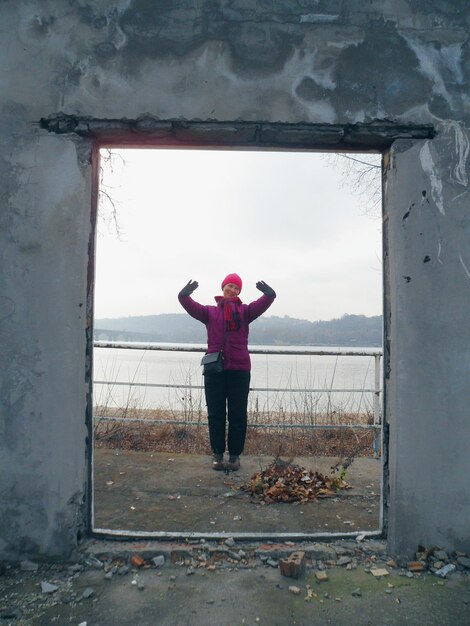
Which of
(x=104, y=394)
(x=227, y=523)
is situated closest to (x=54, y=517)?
(x=227, y=523)

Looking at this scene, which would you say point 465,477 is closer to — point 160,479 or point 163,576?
point 163,576

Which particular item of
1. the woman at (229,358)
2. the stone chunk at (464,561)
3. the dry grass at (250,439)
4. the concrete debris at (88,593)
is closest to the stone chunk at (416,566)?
the stone chunk at (464,561)

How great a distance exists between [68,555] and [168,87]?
118 inches

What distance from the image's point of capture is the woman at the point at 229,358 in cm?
440

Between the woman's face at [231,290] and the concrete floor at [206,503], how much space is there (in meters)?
1.76

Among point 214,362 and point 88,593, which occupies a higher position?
point 214,362

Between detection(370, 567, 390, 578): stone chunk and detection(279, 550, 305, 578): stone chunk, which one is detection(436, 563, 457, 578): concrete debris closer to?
detection(370, 567, 390, 578): stone chunk

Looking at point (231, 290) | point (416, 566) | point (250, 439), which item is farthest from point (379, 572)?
point (250, 439)

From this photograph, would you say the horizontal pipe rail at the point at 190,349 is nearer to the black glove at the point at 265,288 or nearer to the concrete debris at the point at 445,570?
the black glove at the point at 265,288

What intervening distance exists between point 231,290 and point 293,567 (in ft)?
8.50

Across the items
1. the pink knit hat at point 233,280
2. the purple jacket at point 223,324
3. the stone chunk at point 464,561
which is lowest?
the stone chunk at point 464,561

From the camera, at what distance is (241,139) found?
9.81 ft

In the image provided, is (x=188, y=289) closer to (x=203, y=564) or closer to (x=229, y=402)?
(x=229, y=402)

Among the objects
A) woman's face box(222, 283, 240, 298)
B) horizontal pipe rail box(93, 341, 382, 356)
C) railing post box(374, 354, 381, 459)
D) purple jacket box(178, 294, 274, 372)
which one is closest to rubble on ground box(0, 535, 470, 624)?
purple jacket box(178, 294, 274, 372)
